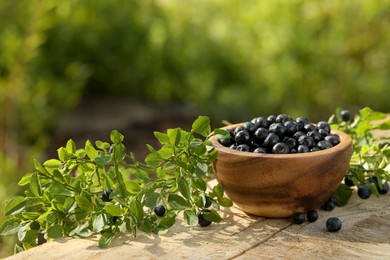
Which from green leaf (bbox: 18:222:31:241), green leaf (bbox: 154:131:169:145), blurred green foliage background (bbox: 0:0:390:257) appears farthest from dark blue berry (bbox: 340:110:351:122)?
blurred green foliage background (bbox: 0:0:390:257)

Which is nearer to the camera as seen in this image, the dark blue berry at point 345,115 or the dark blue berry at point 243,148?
the dark blue berry at point 243,148

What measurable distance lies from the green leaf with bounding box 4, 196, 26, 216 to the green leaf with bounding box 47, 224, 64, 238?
0.30 feet

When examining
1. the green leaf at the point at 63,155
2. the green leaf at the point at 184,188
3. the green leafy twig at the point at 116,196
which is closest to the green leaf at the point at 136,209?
the green leafy twig at the point at 116,196

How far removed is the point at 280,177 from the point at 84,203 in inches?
18.6

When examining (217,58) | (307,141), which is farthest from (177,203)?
(217,58)

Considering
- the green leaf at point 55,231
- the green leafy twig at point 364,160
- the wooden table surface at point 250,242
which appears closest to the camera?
the wooden table surface at point 250,242

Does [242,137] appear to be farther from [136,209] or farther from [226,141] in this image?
[136,209]

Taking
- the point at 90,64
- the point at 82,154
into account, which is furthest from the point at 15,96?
the point at 82,154

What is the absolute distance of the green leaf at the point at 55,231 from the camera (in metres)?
1.58

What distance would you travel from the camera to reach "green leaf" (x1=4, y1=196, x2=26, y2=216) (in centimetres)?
160

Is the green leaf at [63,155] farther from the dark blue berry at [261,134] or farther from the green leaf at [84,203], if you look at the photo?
the dark blue berry at [261,134]

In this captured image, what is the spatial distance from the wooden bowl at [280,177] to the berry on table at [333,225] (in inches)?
3.2

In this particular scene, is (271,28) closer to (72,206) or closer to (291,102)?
(291,102)

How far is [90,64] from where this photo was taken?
17.0 feet
